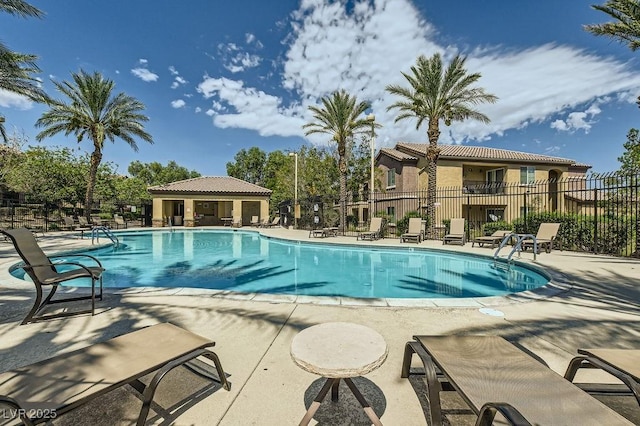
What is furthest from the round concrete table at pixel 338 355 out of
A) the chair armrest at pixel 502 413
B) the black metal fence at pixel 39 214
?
the black metal fence at pixel 39 214

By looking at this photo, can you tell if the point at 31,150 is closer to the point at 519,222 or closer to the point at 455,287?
the point at 455,287

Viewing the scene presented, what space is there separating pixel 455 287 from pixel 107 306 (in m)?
7.59

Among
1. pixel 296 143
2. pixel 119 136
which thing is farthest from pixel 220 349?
pixel 296 143

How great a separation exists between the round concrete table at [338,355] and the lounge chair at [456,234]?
12718 mm

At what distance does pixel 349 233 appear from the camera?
19016 mm

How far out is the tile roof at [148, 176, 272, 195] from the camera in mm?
27078

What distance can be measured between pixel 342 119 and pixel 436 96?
5.68m

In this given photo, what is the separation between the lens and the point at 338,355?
6.07 ft

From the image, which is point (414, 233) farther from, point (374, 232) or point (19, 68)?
point (19, 68)

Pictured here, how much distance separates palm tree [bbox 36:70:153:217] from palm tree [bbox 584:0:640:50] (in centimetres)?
2582

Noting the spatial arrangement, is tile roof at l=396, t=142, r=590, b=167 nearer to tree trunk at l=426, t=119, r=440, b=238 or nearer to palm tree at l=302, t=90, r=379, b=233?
tree trunk at l=426, t=119, r=440, b=238

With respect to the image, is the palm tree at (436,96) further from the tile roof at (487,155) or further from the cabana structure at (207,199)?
the cabana structure at (207,199)

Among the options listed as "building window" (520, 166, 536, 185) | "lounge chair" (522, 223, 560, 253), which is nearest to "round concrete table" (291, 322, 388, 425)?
"lounge chair" (522, 223, 560, 253)

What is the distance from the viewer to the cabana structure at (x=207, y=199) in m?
26.8
